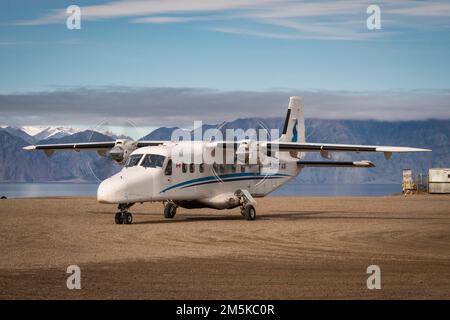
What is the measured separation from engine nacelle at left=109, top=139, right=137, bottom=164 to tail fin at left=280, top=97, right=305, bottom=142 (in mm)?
8258

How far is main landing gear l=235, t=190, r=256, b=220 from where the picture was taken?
34.6 metres

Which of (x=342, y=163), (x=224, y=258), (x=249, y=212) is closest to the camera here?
(x=224, y=258)

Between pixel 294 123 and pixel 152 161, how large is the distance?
39.4 feet

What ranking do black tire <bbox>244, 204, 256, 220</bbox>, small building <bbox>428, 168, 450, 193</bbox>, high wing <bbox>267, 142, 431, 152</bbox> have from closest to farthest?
high wing <bbox>267, 142, 431, 152</bbox> → black tire <bbox>244, 204, 256, 220</bbox> → small building <bbox>428, 168, 450, 193</bbox>

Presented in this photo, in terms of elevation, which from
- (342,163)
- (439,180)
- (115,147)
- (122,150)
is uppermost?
(439,180)

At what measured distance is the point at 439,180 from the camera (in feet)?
247

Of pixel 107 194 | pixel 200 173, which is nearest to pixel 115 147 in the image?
pixel 200 173


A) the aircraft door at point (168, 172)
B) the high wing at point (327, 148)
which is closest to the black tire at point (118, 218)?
the aircraft door at point (168, 172)

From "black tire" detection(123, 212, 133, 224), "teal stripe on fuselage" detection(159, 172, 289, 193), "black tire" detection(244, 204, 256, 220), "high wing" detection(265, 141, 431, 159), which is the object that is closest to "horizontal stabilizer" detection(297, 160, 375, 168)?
"teal stripe on fuselage" detection(159, 172, 289, 193)

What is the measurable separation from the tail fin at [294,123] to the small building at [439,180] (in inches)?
1417

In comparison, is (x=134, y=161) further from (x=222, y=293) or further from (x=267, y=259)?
(x=222, y=293)

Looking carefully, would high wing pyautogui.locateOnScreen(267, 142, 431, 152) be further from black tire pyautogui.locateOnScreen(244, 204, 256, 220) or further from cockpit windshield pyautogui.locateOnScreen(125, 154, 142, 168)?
cockpit windshield pyautogui.locateOnScreen(125, 154, 142, 168)

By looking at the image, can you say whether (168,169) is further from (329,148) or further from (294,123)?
(294,123)

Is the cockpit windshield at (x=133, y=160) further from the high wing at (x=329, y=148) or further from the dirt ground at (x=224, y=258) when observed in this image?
the high wing at (x=329, y=148)
